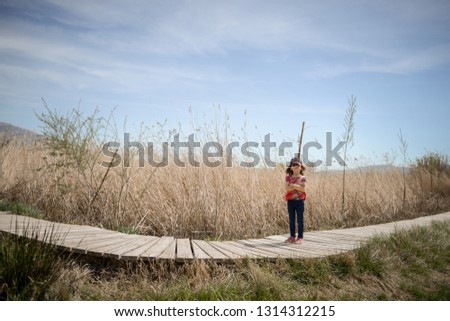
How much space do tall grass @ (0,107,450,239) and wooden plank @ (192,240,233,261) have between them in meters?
1.13

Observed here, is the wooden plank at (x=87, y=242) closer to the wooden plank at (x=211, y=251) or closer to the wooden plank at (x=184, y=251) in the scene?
the wooden plank at (x=184, y=251)

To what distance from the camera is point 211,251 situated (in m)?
3.30

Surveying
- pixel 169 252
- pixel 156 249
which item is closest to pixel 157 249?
pixel 156 249

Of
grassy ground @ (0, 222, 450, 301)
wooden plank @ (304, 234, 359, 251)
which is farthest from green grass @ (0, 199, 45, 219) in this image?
wooden plank @ (304, 234, 359, 251)

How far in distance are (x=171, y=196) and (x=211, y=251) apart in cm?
215

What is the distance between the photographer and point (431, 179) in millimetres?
9758

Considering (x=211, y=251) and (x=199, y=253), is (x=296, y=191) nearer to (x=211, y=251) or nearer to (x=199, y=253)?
(x=211, y=251)

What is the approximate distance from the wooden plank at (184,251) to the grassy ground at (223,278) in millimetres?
77

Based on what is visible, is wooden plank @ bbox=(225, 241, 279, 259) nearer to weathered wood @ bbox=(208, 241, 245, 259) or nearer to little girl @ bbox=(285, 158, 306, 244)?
weathered wood @ bbox=(208, 241, 245, 259)

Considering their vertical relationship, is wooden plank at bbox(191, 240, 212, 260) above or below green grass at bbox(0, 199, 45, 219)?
below

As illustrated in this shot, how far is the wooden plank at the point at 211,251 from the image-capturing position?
307 centimetres

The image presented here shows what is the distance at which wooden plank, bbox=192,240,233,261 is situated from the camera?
3.07 metres

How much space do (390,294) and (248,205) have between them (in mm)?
2574
